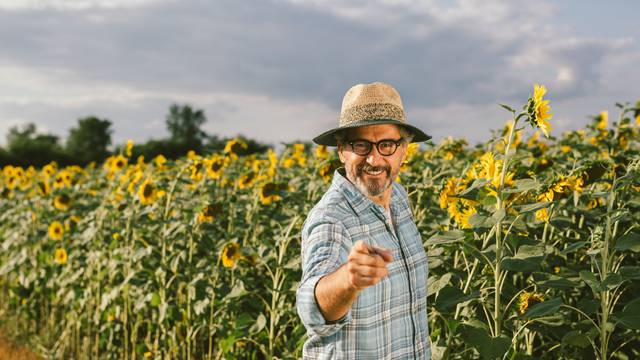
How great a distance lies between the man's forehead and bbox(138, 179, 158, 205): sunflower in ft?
9.67

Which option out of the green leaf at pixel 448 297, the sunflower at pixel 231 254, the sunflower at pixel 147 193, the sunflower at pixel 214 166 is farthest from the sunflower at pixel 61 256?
the green leaf at pixel 448 297

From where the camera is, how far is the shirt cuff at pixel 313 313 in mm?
1709

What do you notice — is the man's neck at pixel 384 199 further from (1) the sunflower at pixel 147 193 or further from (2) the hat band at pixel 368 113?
(1) the sunflower at pixel 147 193

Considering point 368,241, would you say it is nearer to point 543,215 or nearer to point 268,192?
point 543,215

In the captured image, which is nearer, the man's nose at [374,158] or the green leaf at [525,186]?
the man's nose at [374,158]

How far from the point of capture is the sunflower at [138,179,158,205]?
15.4ft

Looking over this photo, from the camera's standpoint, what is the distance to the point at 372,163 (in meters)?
1.99

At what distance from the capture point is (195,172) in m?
4.66

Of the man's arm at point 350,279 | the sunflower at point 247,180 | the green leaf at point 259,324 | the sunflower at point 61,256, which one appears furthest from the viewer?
the sunflower at point 61,256

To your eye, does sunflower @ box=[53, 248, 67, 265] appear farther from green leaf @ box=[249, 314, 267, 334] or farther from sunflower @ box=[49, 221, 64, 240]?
green leaf @ box=[249, 314, 267, 334]

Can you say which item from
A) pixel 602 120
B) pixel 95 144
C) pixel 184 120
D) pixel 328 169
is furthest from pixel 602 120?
pixel 184 120

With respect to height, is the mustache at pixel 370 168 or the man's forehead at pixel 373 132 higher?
the man's forehead at pixel 373 132

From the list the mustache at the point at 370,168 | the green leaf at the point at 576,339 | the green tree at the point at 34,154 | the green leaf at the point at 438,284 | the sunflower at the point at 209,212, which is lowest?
the green leaf at the point at 576,339

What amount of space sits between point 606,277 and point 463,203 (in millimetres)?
561
